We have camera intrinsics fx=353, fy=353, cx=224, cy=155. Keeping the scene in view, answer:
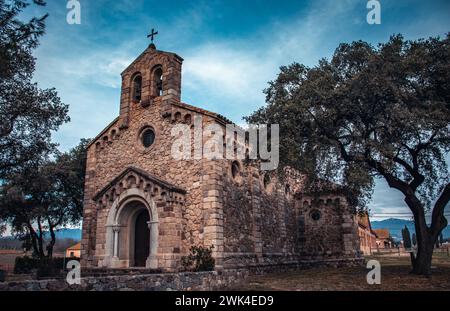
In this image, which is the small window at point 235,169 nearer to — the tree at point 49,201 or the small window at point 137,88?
the small window at point 137,88

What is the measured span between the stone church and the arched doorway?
0.16ft

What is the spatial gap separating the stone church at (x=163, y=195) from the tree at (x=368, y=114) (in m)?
2.68

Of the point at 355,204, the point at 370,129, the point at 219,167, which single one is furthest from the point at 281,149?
the point at 355,204

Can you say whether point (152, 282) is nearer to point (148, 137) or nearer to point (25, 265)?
point (148, 137)

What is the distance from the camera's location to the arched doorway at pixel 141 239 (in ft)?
57.2

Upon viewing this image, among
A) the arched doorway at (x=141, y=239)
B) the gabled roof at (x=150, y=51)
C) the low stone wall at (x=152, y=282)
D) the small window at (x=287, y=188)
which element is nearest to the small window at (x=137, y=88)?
the gabled roof at (x=150, y=51)

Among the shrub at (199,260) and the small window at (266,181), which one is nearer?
the shrub at (199,260)

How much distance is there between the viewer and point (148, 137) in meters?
19.1

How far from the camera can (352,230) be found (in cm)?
2478

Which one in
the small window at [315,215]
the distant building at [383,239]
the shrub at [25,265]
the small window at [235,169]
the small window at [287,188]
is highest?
the small window at [235,169]

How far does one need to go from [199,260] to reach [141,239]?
406cm

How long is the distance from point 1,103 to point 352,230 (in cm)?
2207

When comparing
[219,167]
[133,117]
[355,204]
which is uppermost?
[133,117]
